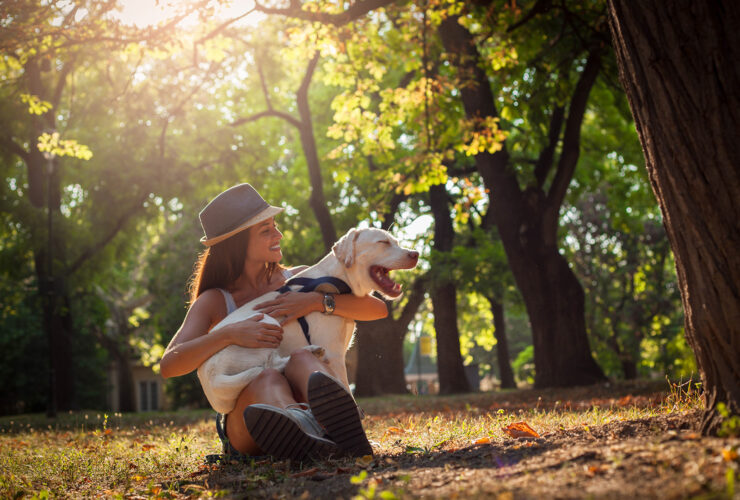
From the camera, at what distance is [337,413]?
3.80 metres

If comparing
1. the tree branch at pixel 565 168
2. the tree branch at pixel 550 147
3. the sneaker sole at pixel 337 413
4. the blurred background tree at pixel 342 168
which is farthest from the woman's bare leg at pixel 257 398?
the tree branch at pixel 550 147

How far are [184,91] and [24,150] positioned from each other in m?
4.63

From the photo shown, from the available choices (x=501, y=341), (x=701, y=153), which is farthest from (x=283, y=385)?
(x=501, y=341)

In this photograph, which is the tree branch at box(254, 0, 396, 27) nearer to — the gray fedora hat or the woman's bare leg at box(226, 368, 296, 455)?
Answer: the gray fedora hat

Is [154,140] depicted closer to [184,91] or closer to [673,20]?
[184,91]

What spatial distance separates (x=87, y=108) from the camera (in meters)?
20.1

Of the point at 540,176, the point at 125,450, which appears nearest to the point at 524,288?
the point at 540,176

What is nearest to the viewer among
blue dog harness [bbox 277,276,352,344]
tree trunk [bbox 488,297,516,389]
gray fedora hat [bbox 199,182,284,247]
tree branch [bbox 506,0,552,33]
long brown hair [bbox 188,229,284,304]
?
blue dog harness [bbox 277,276,352,344]

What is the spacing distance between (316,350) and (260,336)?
0.37m

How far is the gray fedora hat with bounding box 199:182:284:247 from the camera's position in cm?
465

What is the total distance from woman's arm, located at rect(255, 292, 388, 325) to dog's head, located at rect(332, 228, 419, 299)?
104mm

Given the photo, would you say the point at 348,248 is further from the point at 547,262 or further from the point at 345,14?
the point at 547,262

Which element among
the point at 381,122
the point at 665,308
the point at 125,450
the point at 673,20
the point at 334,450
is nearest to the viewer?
the point at 673,20

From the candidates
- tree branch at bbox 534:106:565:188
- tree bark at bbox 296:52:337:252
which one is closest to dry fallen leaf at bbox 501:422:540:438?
tree branch at bbox 534:106:565:188
